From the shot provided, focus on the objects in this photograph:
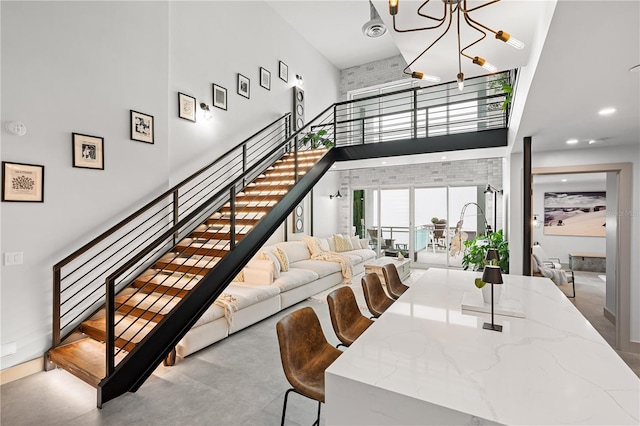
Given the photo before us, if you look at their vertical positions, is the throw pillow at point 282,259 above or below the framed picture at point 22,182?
below

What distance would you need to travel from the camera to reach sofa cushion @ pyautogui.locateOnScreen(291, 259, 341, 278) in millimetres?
5522

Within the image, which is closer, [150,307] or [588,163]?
[150,307]

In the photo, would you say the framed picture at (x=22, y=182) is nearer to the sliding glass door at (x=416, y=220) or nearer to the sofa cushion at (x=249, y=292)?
the sofa cushion at (x=249, y=292)

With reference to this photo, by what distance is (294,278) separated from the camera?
15.5 ft

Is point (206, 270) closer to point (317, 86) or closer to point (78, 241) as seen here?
point (78, 241)

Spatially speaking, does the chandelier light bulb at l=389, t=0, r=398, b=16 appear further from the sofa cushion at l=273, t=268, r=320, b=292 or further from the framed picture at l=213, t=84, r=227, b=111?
the framed picture at l=213, t=84, r=227, b=111

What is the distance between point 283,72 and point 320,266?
4.04 m

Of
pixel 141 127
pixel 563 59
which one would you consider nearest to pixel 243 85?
pixel 141 127

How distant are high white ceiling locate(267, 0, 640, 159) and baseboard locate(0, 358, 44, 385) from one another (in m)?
3.97

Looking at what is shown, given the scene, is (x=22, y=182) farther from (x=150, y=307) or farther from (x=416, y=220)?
(x=416, y=220)

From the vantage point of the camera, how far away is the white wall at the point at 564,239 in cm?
730

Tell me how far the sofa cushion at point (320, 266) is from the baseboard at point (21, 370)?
11.7 ft

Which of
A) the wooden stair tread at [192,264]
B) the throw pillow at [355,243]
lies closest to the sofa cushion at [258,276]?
the wooden stair tread at [192,264]

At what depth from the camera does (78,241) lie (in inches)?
124
